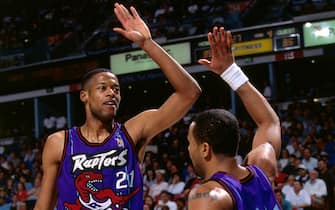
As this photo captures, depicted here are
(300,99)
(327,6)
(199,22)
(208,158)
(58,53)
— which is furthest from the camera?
(58,53)

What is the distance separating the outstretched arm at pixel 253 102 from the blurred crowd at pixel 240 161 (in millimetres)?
5261

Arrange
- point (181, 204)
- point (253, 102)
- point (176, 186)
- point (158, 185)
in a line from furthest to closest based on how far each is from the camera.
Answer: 1. point (158, 185)
2. point (176, 186)
3. point (181, 204)
4. point (253, 102)

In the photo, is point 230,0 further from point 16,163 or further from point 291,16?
point 16,163

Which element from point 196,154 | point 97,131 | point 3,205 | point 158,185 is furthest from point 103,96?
point 3,205

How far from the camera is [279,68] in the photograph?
58.1 feet

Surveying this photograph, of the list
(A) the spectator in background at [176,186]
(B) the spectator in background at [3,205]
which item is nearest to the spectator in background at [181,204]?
(A) the spectator in background at [176,186]

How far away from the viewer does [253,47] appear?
1402cm

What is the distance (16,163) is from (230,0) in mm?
6777

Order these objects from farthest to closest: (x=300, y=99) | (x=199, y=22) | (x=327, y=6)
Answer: (x=199, y=22) → (x=300, y=99) → (x=327, y=6)

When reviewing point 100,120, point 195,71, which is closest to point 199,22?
point 195,71

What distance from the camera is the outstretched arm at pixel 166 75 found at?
12.1 ft

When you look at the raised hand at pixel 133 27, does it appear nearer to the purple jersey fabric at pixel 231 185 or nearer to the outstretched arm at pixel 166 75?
the outstretched arm at pixel 166 75

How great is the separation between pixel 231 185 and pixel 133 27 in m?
1.59

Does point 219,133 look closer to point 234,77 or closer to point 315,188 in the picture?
point 234,77
